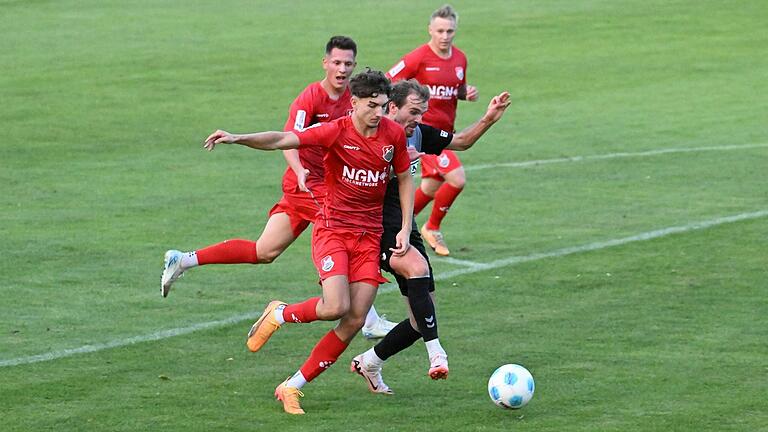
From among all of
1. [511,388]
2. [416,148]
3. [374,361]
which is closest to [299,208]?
[416,148]

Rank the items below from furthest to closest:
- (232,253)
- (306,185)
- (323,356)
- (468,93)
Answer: (468,93)
(232,253)
(306,185)
(323,356)

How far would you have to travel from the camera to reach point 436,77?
47.5ft

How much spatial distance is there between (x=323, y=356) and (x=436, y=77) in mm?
6113

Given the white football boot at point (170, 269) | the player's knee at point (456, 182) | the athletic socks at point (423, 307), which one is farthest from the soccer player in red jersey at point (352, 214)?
the player's knee at point (456, 182)

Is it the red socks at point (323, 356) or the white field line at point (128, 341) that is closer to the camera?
the red socks at point (323, 356)

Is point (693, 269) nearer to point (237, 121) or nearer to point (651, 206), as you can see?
point (651, 206)

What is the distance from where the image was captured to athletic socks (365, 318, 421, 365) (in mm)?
9133

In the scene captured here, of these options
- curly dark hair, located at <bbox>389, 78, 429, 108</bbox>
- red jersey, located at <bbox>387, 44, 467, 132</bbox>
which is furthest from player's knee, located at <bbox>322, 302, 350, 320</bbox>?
red jersey, located at <bbox>387, 44, 467, 132</bbox>

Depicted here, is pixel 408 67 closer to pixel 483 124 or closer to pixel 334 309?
pixel 483 124

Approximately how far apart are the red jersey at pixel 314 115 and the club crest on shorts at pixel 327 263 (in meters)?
1.78

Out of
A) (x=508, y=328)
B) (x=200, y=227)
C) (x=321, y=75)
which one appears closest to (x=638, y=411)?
(x=508, y=328)

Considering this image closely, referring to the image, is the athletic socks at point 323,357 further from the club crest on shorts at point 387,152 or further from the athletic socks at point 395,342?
the club crest on shorts at point 387,152

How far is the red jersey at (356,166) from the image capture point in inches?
348

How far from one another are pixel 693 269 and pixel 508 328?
273 centimetres
